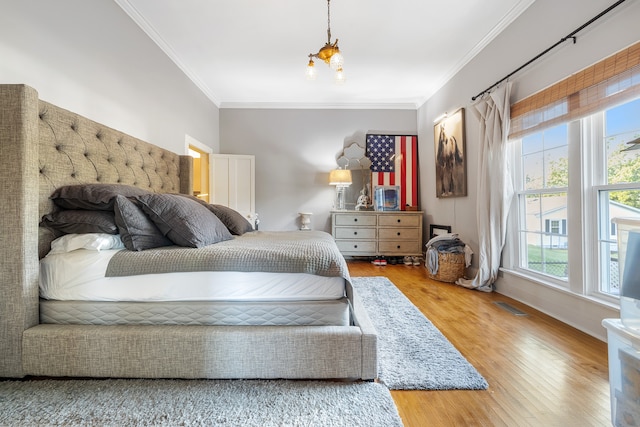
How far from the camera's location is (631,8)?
61.2 inches

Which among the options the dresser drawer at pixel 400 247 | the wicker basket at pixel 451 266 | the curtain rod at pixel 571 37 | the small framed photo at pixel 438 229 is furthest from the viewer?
the dresser drawer at pixel 400 247

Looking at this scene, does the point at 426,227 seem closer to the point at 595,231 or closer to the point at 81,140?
the point at 595,231

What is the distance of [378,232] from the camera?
4184 millimetres

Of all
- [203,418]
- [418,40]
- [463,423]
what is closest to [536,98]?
[418,40]

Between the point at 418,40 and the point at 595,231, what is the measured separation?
7.43 feet

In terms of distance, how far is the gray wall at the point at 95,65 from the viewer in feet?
4.79

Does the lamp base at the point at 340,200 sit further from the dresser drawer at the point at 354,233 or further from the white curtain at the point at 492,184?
the white curtain at the point at 492,184

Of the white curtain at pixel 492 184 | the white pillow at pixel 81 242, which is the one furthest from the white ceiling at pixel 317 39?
the white pillow at pixel 81 242

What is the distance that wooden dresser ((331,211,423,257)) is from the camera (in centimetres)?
418

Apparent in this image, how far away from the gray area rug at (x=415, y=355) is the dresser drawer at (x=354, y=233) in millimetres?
Result: 1833

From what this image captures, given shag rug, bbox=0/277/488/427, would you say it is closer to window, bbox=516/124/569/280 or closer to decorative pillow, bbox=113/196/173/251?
decorative pillow, bbox=113/196/173/251

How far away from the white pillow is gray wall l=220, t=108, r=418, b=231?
10.2 feet

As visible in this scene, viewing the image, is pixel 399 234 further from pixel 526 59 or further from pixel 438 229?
pixel 526 59

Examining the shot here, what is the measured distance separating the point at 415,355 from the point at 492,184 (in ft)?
6.10
